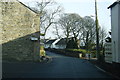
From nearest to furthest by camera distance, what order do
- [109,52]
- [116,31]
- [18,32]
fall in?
[116,31], [109,52], [18,32]

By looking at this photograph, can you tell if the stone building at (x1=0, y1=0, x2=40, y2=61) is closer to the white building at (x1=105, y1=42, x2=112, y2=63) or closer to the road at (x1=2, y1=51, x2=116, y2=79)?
the road at (x1=2, y1=51, x2=116, y2=79)

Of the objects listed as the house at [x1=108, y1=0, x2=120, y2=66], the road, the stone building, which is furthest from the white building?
the stone building

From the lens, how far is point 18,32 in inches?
995

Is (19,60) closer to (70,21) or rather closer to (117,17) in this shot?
(117,17)

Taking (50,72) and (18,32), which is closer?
(50,72)

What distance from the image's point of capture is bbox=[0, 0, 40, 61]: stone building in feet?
81.6

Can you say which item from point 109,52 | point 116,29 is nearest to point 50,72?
point 116,29

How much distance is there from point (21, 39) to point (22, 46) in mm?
886

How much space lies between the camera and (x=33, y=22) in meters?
25.7

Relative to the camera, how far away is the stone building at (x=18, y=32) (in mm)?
24875

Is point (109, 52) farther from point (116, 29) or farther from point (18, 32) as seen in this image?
point (18, 32)

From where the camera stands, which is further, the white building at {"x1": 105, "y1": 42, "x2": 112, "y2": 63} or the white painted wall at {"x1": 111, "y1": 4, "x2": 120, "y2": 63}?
the white building at {"x1": 105, "y1": 42, "x2": 112, "y2": 63}

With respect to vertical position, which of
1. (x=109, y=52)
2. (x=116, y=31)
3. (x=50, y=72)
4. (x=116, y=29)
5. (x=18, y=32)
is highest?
(x=18, y=32)

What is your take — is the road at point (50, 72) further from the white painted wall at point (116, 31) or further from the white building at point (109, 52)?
the white building at point (109, 52)
